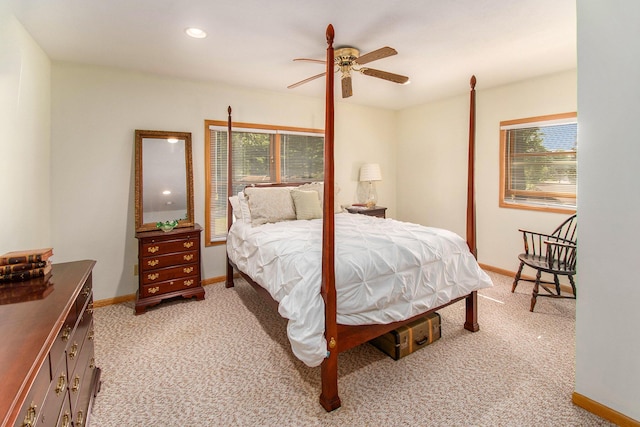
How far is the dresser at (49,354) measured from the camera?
0.78 meters

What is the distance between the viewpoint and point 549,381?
2010 mm

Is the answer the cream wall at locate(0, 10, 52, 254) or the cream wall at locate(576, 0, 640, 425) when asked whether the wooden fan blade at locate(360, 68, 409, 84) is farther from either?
the cream wall at locate(0, 10, 52, 254)

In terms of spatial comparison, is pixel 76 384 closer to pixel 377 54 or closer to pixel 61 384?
pixel 61 384

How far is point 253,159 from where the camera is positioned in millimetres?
4105

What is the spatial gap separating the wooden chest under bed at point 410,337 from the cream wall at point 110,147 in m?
2.40

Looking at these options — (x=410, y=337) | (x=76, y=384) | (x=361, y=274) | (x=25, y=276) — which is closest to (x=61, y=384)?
(x=76, y=384)

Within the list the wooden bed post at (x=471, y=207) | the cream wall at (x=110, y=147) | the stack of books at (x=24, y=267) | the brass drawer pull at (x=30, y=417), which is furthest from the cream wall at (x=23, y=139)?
the wooden bed post at (x=471, y=207)

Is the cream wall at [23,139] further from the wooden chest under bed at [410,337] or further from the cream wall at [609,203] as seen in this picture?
the cream wall at [609,203]

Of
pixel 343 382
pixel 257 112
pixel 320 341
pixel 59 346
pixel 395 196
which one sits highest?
pixel 257 112

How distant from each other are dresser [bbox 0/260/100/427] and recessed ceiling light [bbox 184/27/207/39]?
1.81m

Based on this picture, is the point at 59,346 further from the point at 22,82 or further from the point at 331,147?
the point at 22,82

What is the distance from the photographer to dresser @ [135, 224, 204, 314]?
305cm

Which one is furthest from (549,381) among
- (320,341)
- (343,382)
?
(320,341)

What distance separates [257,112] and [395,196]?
9.19 feet
